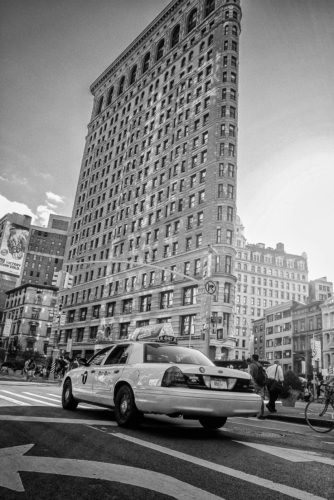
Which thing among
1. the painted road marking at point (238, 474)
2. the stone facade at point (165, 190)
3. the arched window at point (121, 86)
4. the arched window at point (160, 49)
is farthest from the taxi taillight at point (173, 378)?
the arched window at point (121, 86)

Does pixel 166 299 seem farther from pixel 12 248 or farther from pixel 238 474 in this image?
pixel 238 474

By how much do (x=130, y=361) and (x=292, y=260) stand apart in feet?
400

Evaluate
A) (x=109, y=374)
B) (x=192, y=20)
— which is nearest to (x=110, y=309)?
(x=109, y=374)

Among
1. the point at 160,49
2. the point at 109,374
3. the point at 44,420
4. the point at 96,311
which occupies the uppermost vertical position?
the point at 160,49

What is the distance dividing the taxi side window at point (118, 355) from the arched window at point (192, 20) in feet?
220

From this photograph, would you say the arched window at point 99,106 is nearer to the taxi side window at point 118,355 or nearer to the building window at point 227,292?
the building window at point 227,292

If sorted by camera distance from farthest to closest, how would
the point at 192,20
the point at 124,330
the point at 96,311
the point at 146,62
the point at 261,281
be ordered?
1. the point at 261,281
2. the point at 146,62
3. the point at 192,20
4. the point at 96,311
5. the point at 124,330

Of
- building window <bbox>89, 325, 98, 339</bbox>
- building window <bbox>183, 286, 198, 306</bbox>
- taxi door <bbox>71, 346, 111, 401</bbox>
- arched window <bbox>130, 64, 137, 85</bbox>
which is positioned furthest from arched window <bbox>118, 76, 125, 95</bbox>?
→ taxi door <bbox>71, 346, 111, 401</bbox>

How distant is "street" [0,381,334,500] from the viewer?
2986mm

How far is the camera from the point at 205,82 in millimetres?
52812

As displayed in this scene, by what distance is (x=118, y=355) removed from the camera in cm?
759

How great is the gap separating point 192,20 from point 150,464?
72.7 m

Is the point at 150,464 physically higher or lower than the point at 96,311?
lower

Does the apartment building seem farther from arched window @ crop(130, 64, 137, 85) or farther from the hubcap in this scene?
the hubcap
